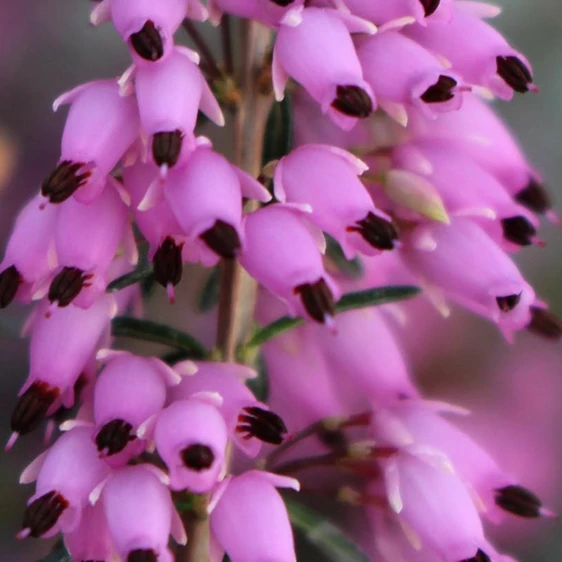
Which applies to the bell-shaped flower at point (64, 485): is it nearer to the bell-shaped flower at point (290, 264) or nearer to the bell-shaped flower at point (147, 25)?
the bell-shaped flower at point (290, 264)

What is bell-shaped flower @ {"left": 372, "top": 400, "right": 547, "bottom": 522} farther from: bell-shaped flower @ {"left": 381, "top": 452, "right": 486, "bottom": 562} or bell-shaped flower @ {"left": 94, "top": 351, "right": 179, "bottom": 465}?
bell-shaped flower @ {"left": 94, "top": 351, "right": 179, "bottom": 465}

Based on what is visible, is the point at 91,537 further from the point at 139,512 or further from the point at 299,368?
the point at 299,368

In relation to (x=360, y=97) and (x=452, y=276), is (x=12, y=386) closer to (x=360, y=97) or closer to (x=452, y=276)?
(x=452, y=276)

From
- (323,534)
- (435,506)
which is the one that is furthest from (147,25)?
(323,534)

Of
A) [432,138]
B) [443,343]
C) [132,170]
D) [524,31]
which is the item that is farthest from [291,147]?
[524,31]

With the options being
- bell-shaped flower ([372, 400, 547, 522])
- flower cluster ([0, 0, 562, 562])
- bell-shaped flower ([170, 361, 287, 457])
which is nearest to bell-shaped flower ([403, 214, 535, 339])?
flower cluster ([0, 0, 562, 562])
